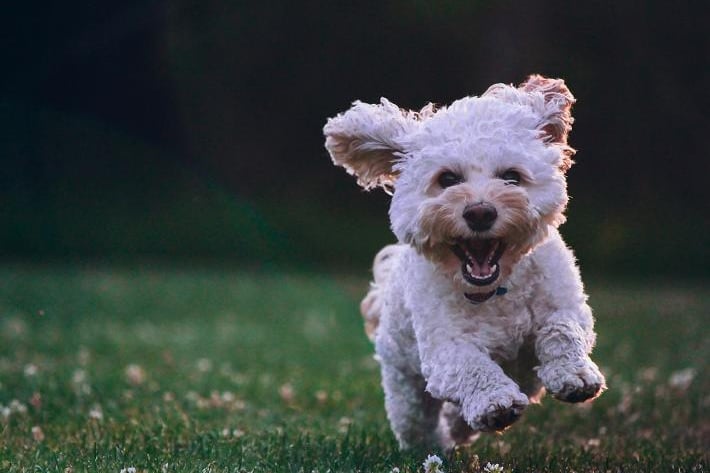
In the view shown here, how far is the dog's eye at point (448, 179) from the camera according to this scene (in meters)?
4.26

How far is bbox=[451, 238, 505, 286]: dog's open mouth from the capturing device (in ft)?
13.8

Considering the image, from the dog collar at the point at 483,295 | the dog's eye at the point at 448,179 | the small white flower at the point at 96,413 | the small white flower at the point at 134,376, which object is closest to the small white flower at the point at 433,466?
the dog collar at the point at 483,295

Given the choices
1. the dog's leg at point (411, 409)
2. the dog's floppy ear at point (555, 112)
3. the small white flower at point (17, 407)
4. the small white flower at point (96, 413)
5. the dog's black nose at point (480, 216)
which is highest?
the dog's floppy ear at point (555, 112)

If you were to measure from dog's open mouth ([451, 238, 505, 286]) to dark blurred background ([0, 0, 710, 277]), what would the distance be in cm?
1385

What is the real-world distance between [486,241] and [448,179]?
297mm

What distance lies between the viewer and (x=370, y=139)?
4.73 meters

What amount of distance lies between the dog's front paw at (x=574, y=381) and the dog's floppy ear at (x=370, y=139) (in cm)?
113

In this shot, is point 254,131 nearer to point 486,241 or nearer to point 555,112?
point 555,112

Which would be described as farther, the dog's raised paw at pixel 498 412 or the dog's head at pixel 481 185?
the dog's head at pixel 481 185

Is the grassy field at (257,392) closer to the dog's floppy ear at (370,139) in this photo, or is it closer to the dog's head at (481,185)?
the dog's head at (481,185)

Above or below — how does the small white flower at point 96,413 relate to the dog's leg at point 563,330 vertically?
below

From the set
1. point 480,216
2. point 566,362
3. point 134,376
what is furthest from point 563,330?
point 134,376

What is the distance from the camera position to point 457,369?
4.19 meters

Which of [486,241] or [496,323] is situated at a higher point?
[486,241]
